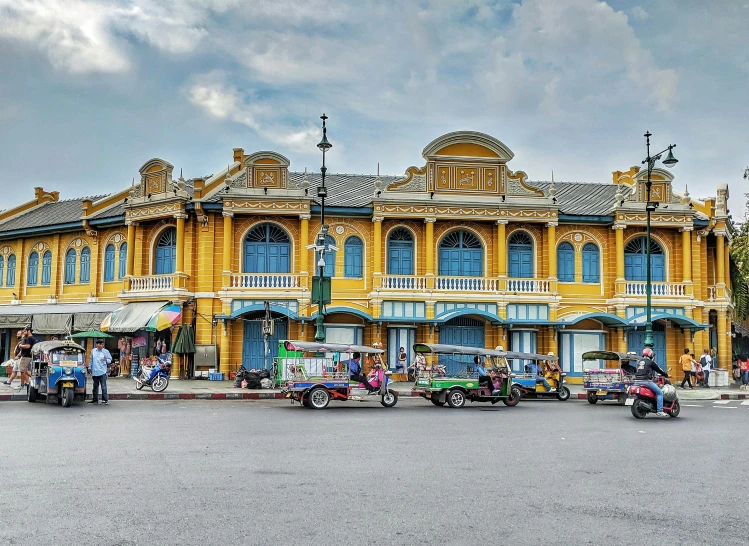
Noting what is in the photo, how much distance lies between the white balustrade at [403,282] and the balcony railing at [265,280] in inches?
138

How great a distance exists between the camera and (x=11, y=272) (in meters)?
34.8

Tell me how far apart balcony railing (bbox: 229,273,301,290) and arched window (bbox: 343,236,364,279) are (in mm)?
2302

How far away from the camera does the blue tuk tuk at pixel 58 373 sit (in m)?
18.0

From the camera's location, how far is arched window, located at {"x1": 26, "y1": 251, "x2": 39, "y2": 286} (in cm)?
3409

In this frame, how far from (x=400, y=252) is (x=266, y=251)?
5.52 m

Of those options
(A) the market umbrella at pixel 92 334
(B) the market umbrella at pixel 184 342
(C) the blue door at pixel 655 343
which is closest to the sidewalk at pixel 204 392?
(B) the market umbrella at pixel 184 342

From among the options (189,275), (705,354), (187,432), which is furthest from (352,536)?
(705,354)

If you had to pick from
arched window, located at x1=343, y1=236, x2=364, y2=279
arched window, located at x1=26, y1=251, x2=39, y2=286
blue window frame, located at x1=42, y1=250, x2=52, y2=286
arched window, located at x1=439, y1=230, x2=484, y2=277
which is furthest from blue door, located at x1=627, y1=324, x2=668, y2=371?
arched window, located at x1=26, y1=251, x2=39, y2=286

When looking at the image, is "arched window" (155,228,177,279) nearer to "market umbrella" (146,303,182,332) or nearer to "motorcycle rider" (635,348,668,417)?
"market umbrella" (146,303,182,332)

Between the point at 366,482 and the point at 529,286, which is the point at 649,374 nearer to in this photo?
the point at 366,482

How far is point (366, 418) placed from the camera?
640 inches

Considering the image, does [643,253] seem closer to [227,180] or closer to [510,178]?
[510,178]

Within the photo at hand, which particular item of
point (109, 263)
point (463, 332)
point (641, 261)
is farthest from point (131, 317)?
point (641, 261)

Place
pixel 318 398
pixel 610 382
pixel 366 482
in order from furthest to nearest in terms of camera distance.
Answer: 1. pixel 610 382
2. pixel 318 398
3. pixel 366 482
